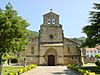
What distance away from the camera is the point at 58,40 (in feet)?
177

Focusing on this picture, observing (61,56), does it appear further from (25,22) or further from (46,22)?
(25,22)

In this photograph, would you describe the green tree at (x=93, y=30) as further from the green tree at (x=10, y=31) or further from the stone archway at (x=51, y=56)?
the stone archway at (x=51, y=56)

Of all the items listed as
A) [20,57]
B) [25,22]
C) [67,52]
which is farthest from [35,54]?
[25,22]

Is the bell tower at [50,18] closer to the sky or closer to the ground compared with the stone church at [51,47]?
closer to the sky

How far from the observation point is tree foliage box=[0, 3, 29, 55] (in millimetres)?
26875

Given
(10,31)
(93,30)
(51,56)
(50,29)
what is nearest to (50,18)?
(50,29)

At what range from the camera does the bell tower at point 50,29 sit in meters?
54.1

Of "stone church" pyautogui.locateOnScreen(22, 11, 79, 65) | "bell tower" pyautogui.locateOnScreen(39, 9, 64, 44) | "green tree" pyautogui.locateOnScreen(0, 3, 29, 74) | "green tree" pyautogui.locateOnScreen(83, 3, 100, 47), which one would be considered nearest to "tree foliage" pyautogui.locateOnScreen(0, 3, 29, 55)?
"green tree" pyautogui.locateOnScreen(0, 3, 29, 74)

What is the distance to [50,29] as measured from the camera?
179 ft

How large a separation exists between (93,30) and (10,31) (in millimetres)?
14011

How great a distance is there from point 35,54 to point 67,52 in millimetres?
7337

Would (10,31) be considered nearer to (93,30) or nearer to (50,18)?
(93,30)

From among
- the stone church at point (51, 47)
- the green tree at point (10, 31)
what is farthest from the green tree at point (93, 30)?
the stone church at point (51, 47)

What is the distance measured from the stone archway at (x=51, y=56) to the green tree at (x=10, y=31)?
24.5 meters
